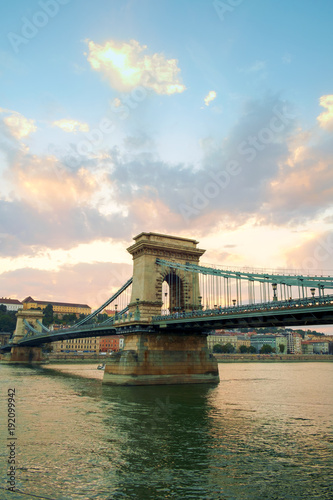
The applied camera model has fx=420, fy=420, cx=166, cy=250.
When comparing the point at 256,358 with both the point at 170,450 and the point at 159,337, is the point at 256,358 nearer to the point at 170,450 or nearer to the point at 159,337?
the point at 159,337

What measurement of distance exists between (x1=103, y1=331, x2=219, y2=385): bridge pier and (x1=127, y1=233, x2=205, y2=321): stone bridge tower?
3018mm

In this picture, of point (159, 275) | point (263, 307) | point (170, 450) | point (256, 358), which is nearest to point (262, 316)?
Answer: point (263, 307)

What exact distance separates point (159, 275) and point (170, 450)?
30.3 meters

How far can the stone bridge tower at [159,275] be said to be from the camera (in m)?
47.1

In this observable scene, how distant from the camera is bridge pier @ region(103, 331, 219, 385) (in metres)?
42.9

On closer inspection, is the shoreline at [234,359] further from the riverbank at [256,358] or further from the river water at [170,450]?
the river water at [170,450]

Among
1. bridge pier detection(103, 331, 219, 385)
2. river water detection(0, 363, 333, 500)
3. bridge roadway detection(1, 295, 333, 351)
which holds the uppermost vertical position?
bridge roadway detection(1, 295, 333, 351)

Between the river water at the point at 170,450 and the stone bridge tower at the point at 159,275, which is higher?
the stone bridge tower at the point at 159,275

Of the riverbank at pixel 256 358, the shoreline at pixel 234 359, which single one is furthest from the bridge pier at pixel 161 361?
the riverbank at pixel 256 358

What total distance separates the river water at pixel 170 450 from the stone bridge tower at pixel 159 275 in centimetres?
1506

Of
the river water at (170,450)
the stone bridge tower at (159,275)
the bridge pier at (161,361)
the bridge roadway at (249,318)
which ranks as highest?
the stone bridge tower at (159,275)

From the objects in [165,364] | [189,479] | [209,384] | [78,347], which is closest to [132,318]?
[165,364]

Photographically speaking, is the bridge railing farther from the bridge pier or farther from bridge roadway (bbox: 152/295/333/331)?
the bridge pier

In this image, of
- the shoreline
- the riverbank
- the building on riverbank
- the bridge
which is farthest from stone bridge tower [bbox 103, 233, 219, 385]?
the building on riverbank
